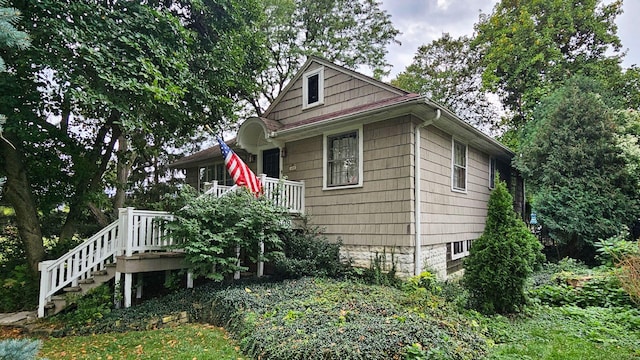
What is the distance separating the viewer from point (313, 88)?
392 inches

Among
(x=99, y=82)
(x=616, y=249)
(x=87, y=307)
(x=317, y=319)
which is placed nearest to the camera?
(x=317, y=319)

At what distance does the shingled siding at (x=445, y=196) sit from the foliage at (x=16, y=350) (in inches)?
274

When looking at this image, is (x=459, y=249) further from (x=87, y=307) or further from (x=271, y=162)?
(x=87, y=307)

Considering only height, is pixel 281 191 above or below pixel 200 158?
below

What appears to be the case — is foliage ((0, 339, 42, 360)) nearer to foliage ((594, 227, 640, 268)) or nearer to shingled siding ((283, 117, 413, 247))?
shingled siding ((283, 117, 413, 247))

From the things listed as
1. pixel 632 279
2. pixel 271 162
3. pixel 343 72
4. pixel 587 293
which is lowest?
pixel 587 293

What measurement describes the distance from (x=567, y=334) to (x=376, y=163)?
4.52m

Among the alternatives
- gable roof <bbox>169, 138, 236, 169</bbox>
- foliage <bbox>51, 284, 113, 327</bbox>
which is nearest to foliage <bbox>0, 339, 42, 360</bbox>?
foliage <bbox>51, 284, 113, 327</bbox>

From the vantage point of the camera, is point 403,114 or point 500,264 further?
point 403,114

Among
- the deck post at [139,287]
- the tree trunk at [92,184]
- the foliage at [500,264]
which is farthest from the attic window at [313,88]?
the deck post at [139,287]

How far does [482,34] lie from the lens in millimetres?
18547

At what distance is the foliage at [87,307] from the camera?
241 inches

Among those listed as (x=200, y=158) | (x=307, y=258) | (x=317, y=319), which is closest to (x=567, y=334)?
(x=317, y=319)

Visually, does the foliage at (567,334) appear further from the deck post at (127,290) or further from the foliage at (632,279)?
the deck post at (127,290)
